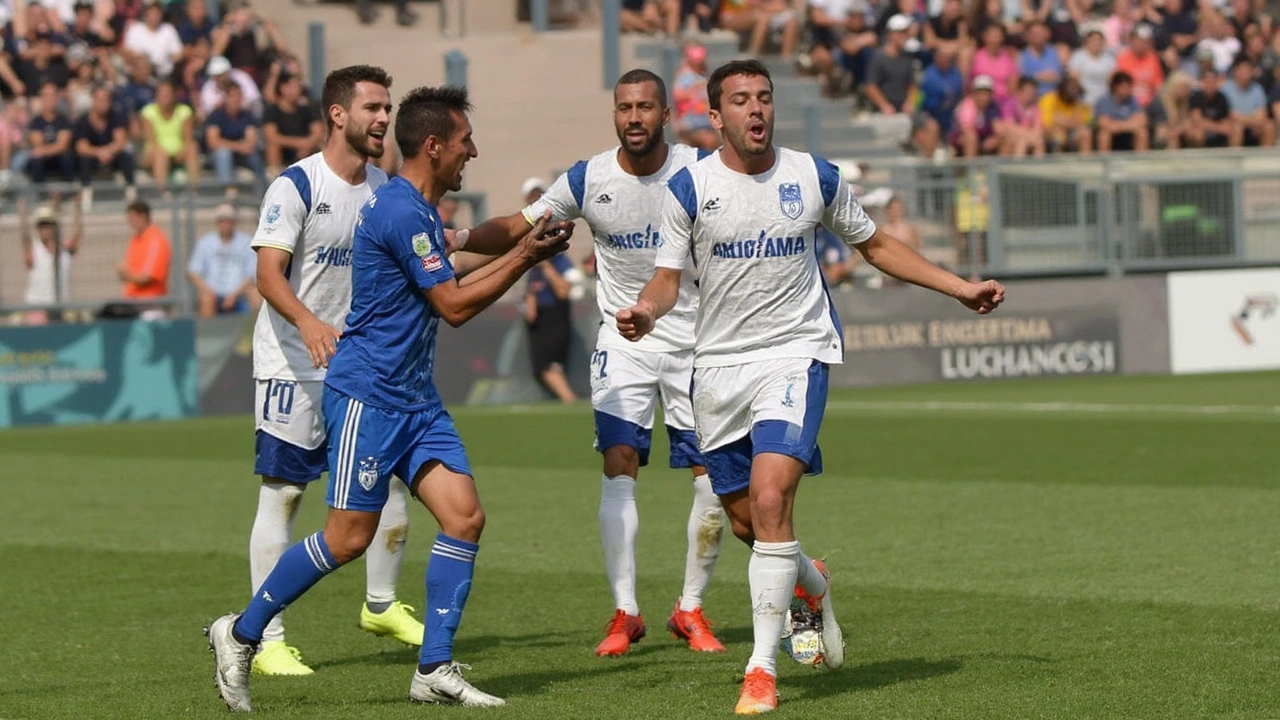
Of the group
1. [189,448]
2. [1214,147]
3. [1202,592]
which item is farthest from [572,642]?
[1214,147]

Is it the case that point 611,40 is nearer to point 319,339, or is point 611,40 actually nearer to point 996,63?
point 996,63

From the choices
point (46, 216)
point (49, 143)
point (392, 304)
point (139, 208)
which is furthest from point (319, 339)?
point (49, 143)

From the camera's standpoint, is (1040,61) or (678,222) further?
(1040,61)

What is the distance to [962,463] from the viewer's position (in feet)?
50.9

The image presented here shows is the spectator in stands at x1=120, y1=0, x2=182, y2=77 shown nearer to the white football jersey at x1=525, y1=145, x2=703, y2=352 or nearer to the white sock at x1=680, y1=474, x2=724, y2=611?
the white football jersey at x1=525, y1=145, x2=703, y2=352

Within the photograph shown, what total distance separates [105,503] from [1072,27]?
63.8ft

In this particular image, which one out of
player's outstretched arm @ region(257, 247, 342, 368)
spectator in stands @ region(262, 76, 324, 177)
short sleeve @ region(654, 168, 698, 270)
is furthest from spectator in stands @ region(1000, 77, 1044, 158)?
short sleeve @ region(654, 168, 698, 270)

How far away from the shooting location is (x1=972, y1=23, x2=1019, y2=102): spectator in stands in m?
28.3

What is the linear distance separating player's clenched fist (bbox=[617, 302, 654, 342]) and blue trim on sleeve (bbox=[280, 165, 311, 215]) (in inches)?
75.3

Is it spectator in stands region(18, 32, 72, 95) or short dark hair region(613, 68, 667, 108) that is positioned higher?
spectator in stands region(18, 32, 72, 95)

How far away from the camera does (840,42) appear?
2998cm

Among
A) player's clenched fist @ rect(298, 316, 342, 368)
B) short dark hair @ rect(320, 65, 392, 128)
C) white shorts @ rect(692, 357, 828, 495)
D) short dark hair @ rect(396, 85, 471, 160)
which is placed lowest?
white shorts @ rect(692, 357, 828, 495)

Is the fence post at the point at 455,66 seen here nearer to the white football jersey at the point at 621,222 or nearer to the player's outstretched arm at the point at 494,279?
the white football jersey at the point at 621,222

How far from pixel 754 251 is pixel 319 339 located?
1.69m
